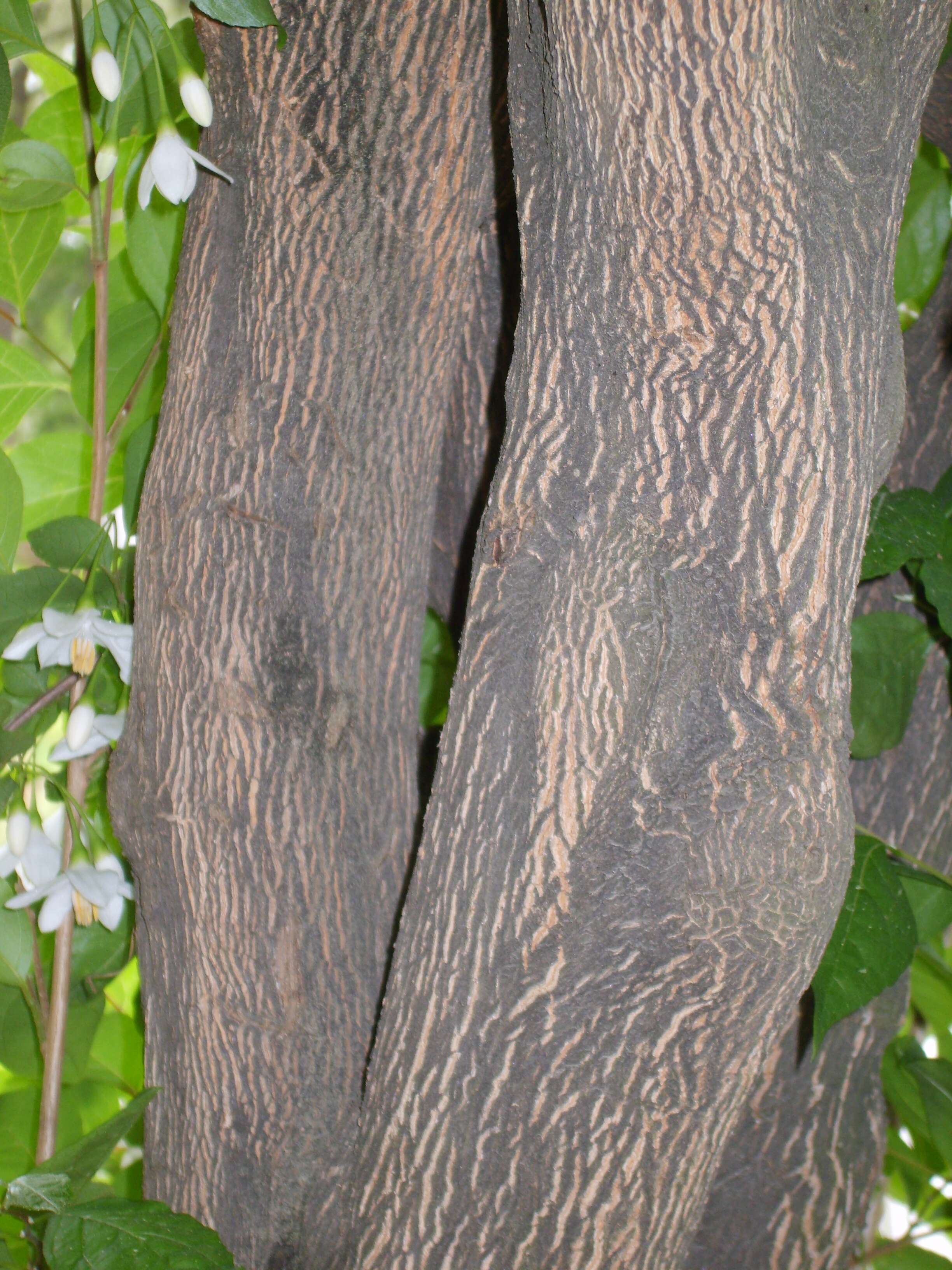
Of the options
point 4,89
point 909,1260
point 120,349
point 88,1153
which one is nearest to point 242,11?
point 4,89

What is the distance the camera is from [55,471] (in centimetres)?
91

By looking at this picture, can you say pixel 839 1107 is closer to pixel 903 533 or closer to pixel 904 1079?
pixel 904 1079

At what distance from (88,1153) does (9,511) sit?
47 centimetres

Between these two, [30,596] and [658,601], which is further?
[30,596]

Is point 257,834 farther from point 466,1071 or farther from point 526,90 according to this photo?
point 526,90

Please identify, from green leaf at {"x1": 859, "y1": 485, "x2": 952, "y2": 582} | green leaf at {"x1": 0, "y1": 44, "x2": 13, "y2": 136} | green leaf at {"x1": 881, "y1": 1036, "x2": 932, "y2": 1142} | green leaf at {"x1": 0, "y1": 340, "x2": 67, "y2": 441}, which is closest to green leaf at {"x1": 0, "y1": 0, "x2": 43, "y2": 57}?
green leaf at {"x1": 0, "y1": 44, "x2": 13, "y2": 136}

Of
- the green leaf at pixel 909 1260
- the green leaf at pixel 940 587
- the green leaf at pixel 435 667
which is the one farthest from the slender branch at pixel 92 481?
the green leaf at pixel 909 1260

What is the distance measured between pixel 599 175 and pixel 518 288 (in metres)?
0.32

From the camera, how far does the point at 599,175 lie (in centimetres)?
49

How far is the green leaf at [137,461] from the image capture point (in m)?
0.78

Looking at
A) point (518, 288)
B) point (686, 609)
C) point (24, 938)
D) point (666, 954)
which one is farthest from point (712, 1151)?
point (518, 288)

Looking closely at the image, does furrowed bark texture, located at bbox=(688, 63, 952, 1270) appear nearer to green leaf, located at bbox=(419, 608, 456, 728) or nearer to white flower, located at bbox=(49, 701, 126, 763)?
green leaf, located at bbox=(419, 608, 456, 728)

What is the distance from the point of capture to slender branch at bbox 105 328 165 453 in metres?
0.82

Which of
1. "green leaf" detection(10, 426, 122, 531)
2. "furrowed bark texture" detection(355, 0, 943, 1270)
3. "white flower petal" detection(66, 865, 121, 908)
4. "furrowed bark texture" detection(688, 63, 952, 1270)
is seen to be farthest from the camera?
"green leaf" detection(10, 426, 122, 531)
